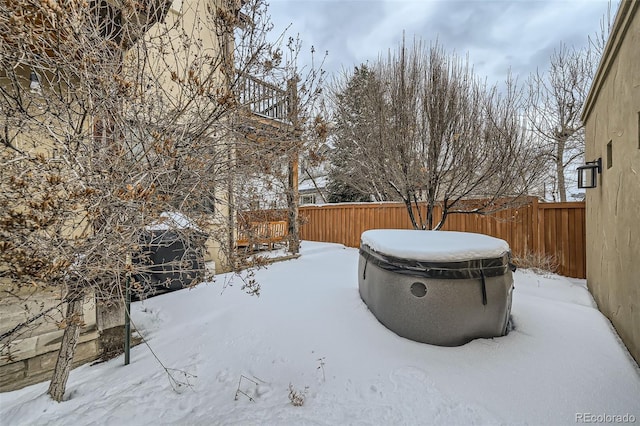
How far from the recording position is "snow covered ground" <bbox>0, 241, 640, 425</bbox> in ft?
6.64

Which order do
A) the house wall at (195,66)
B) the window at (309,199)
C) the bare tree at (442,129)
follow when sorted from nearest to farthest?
the house wall at (195,66) → the bare tree at (442,129) → the window at (309,199)

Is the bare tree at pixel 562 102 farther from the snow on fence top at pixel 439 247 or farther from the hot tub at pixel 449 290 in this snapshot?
the hot tub at pixel 449 290

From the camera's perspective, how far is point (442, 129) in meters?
4.78

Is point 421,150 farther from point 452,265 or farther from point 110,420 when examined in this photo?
point 110,420

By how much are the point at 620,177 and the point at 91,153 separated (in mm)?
4862

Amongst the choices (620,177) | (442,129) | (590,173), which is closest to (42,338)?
(442,129)

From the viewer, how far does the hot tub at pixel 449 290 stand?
262cm

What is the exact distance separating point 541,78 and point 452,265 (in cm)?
1088

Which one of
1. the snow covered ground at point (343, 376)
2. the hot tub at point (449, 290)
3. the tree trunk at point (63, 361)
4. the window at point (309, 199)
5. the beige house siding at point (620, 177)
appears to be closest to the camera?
the snow covered ground at point (343, 376)

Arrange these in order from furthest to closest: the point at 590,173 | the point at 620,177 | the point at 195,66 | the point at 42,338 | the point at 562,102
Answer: the point at 562,102
the point at 590,173
the point at 620,177
the point at 42,338
the point at 195,66

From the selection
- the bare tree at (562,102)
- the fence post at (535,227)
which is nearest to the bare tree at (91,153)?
the fence post at (535,227)

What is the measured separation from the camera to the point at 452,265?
2.62 m

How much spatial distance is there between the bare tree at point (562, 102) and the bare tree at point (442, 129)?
603cm

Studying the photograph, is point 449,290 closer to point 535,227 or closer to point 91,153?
point 91,153
